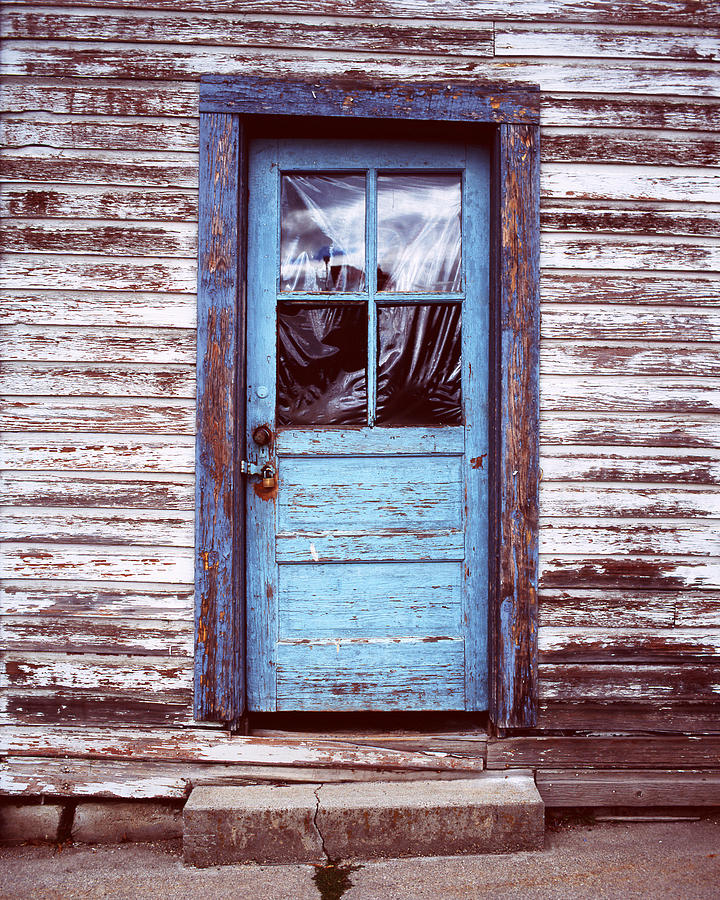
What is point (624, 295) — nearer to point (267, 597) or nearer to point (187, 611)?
point (267, 597)

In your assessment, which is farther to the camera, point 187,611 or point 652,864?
point 187,611

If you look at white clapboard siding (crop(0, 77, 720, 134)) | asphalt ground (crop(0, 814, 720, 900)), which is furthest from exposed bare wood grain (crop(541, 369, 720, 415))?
white clapboard siding (crop(0, 77, 720, 134))

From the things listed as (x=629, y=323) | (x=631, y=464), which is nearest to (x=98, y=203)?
(x=629, y=323)

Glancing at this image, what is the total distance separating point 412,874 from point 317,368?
1.76 meters

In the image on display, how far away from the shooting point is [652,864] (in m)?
2.32

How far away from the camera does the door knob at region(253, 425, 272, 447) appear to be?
264 cm

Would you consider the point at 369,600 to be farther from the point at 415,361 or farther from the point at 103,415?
the point at 103,415

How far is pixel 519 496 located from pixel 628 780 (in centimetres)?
112

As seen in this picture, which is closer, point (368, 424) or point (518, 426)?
point (518, 426)

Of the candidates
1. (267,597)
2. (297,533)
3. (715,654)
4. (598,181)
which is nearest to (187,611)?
(267,597)

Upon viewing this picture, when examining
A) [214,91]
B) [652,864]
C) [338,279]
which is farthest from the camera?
[338,279]

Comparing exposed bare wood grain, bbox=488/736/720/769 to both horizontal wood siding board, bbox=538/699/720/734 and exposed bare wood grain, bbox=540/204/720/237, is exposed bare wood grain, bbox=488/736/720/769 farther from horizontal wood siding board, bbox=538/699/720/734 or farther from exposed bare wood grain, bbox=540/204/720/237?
exposed bare wood grain, bbox=540/204/720/237

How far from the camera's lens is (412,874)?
2246 millimetres

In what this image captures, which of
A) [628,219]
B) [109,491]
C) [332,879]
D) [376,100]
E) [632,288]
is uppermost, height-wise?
[376,100]
